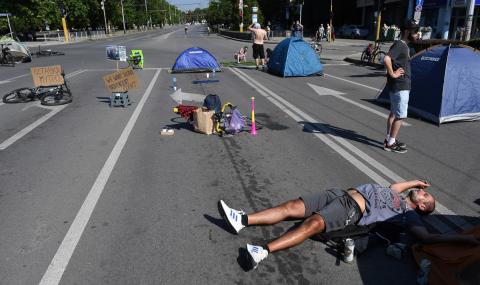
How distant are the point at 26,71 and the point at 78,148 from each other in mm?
16219

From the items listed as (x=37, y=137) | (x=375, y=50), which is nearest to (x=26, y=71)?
(x=37, y=137)

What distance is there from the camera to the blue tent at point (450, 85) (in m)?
8.22

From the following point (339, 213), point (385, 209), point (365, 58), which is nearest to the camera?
point (339, 213)

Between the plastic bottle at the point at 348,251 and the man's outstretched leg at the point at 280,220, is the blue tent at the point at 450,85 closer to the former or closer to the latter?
the man's outstretched leg at the point at 280,220

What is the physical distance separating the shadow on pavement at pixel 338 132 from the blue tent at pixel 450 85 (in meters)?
2.02

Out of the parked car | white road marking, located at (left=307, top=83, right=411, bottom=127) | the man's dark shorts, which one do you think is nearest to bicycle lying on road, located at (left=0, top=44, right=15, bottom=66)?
the man's dark shorts

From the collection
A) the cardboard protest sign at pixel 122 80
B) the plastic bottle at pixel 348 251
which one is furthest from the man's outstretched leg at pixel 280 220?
the cardboard protest sign at pixel 122 80

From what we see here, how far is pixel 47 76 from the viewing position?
1159 centimetres

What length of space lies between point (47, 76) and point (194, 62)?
23.8 ft

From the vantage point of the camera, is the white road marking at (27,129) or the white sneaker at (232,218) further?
the white road marking at (27,129)

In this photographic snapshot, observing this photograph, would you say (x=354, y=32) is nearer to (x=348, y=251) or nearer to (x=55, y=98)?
(x=55, y=98)

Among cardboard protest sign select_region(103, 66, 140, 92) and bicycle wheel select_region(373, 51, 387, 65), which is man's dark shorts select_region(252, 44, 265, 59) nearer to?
bicycle wheel select_region(373, 51, 387, 65)

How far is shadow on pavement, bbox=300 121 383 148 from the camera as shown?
714 centimetres

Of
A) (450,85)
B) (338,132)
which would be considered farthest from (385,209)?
(450,85)
